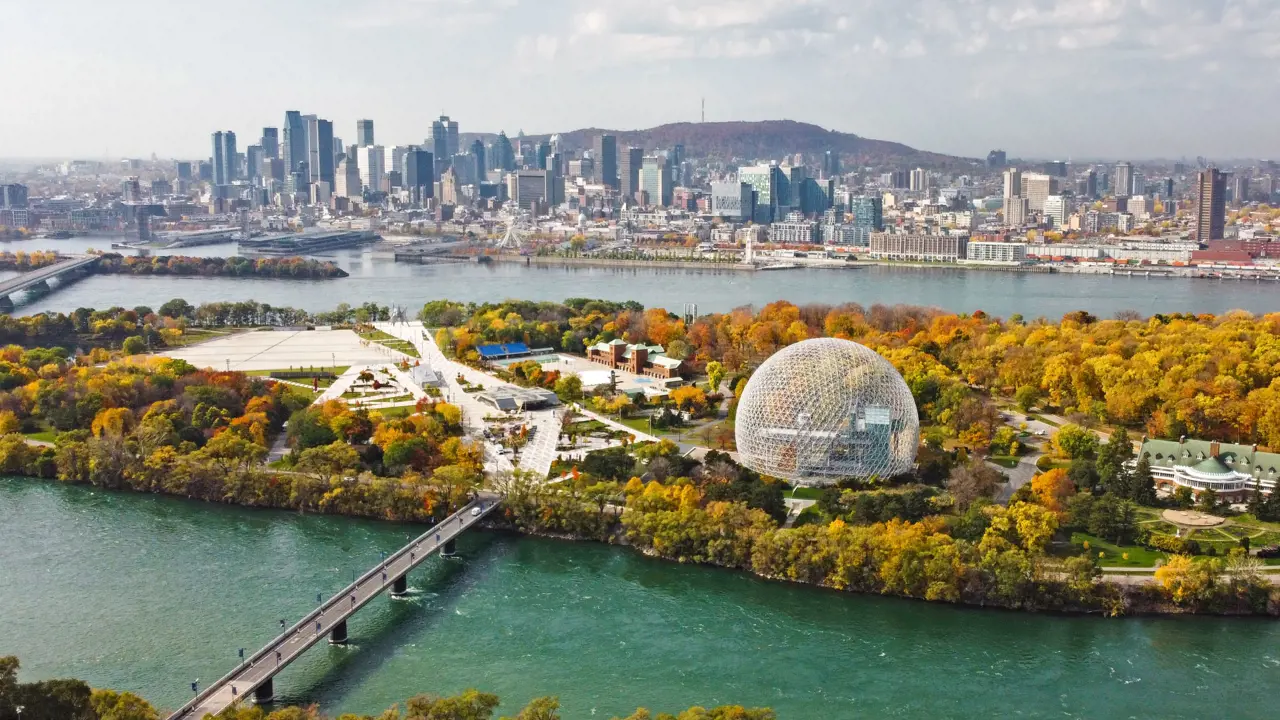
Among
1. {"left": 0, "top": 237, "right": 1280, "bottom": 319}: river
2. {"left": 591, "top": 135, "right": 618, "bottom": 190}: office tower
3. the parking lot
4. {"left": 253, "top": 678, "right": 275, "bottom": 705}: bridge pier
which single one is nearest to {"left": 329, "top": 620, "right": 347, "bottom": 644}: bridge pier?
{"left": 253, "top": 678, "right": 275, "bottom": 705}: bridge pier

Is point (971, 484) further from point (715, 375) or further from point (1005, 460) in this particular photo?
point (715, 375)

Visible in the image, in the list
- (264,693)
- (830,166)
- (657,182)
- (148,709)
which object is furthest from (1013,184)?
(148,709)

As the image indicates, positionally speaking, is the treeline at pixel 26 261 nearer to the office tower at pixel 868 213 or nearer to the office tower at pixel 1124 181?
the office tower at pixel 868 213

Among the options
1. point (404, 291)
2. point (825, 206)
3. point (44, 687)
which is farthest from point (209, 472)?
point (825, 206)

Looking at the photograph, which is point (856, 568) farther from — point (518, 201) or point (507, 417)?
→ point (518, 201)

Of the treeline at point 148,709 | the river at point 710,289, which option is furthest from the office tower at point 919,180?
the treeline at point 148,709

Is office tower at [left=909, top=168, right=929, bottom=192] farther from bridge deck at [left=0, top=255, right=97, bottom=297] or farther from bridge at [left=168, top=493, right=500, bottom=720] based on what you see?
bridge at [left=168, top=493, right=500, bottom=720]

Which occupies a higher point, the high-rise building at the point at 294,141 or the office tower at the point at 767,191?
the high-rise building at the point at 294,141
